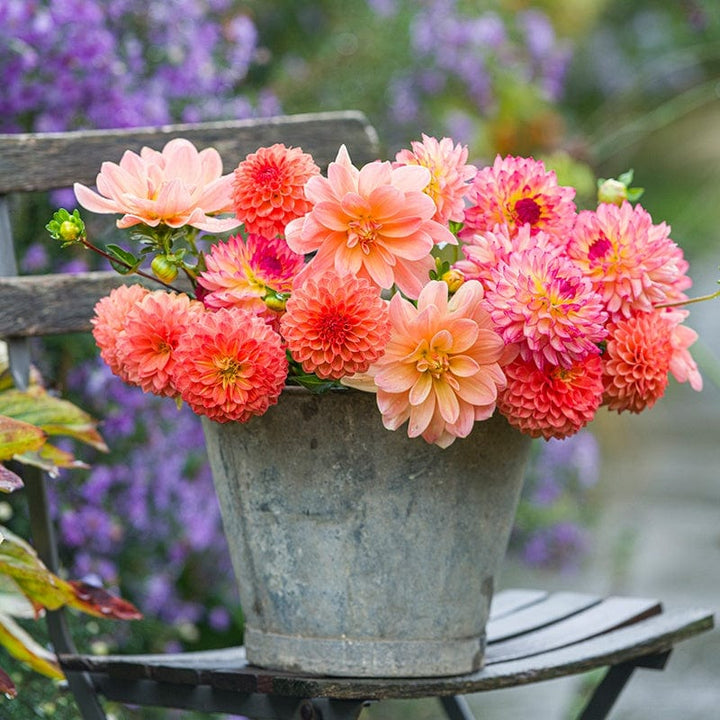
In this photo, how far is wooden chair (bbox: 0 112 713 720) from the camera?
1.37 meters

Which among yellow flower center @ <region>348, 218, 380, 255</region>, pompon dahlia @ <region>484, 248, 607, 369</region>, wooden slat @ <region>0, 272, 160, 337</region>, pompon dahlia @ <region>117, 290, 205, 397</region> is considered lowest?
pompon dahlia @ <region>484, 248, 607, 369</region>

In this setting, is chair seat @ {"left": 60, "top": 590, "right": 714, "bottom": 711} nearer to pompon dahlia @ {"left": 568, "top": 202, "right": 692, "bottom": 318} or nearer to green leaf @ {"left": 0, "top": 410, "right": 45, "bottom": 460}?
green leaf @ {"left": 0, "top": 410, "right": 45, "bottom": 460}

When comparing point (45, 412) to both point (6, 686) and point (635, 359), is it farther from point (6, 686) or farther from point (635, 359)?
point (635, 359)

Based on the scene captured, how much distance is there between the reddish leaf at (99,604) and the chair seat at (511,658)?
0.06 metres

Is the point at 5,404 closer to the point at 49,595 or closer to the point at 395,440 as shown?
the point at 49,595

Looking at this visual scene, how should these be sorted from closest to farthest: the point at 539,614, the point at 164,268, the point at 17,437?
the point at 164,268
the point at 17,437
the point at 539,614

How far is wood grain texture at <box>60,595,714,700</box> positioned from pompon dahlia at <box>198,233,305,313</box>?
383mm

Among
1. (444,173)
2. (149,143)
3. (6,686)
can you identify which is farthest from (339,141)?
(6,686)

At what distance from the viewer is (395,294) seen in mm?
1262

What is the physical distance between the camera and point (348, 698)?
1.33 meters

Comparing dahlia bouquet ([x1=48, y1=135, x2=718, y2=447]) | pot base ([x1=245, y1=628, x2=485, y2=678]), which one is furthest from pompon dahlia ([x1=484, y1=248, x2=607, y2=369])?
pot base ([x1=245, y1=628, x2=485, y2=678])

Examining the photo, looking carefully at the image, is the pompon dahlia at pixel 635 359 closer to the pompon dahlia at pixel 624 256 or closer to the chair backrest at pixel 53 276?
the pompon dahlia at pixel 624 256

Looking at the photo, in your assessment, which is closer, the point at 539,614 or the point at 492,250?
the point at 492,250

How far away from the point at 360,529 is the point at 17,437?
394 millimetres
